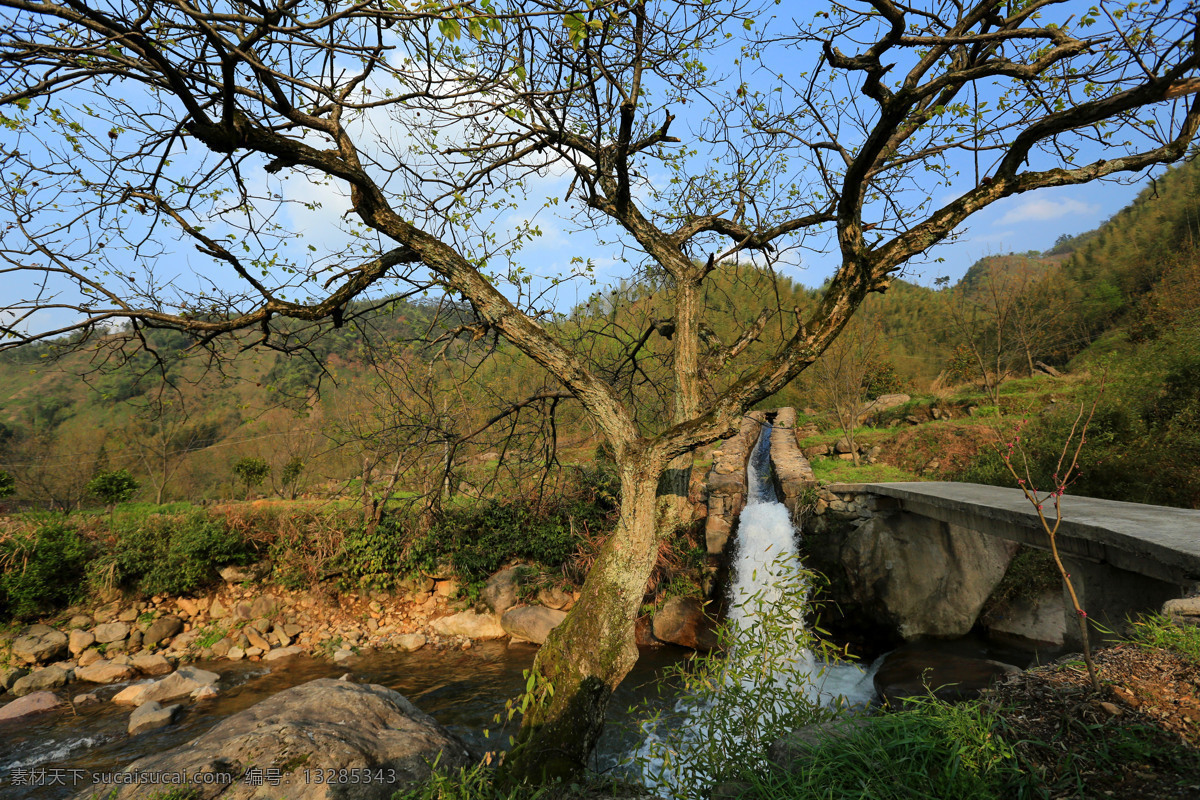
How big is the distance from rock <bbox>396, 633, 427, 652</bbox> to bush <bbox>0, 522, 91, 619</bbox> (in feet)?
19.1

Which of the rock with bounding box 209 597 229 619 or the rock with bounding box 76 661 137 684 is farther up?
the rock with bounding box 209 597 229 619

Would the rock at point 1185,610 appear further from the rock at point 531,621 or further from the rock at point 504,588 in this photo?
the rock at point 504,588

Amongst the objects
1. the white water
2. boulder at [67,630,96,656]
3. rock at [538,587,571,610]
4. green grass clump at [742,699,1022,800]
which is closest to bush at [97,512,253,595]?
boulder at [67,630,96,656]

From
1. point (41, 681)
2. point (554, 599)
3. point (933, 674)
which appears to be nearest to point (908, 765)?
point (933, 674)

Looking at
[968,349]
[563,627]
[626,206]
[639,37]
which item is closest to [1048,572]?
[563,627]

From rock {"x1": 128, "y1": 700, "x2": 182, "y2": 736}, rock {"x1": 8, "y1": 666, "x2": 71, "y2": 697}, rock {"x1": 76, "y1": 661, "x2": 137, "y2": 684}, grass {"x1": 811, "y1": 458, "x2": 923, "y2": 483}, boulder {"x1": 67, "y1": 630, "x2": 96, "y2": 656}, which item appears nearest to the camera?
rock {"x1": 128, "y1": 700, "x2": 182, "y2": 736}

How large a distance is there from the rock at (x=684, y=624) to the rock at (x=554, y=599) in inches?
65.5

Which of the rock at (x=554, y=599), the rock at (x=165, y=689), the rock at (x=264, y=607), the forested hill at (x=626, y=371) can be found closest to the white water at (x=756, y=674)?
the forested hill at (x=626, y=371)

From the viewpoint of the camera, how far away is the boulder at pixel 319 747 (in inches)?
119

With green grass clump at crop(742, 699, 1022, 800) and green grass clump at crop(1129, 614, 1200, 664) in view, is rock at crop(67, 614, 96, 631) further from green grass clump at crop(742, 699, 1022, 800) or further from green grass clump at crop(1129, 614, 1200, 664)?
green grass clump at crop(1129, 614, 1200, 664)

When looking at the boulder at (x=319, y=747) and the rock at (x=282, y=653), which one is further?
the rock at (x=282, y=653)

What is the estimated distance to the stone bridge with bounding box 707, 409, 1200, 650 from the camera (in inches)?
134

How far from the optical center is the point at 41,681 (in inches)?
284

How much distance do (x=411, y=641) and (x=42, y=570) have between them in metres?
6.31
